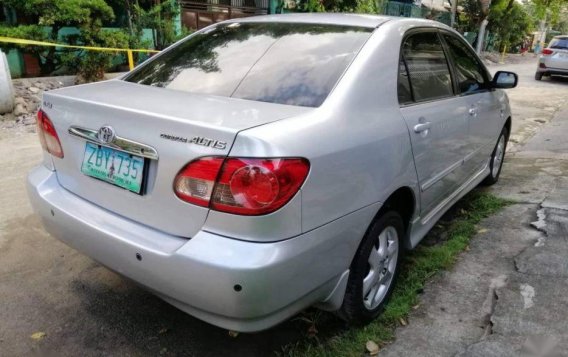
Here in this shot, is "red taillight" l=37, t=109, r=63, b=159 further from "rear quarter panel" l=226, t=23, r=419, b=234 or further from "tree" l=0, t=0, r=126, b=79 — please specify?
"tree" l=0, t=0, r=126, b=79

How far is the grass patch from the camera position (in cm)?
243

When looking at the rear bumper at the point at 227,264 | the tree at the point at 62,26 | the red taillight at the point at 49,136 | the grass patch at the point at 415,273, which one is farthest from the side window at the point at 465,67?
the tree at the point at 62,26

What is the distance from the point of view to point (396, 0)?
73.2ft

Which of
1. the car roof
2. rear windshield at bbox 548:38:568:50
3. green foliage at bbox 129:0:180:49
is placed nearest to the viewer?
the car roof

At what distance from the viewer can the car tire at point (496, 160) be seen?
4681 millimetres

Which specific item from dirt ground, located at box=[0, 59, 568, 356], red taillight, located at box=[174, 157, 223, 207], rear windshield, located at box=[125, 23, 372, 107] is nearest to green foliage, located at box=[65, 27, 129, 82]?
dirt ground, located at box=[0, 59, 568, 356]

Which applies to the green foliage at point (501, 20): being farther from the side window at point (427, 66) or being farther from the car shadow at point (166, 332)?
the car shadow at point (166, 332)

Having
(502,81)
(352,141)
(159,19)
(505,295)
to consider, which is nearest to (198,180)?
(352,141)

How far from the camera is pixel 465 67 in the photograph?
12.2ft

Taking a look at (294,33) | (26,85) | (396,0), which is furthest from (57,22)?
(396,0)

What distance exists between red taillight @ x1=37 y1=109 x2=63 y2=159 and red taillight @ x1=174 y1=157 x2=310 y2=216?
3.20 ft

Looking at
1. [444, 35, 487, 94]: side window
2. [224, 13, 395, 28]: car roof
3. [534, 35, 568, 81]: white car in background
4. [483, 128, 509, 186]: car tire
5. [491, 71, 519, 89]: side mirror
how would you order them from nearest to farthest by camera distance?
1. [224, 13, 395, 28]: car roof
2. [444, 35, 487, 94]: side window
3. [491, 71, 519, 89]: side mirror
4. [483, 128, 509, 186]: car tire
5. [534, 35, 568, 81]: white car in background

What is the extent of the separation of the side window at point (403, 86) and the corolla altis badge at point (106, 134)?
1.46m

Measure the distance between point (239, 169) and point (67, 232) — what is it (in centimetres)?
106
